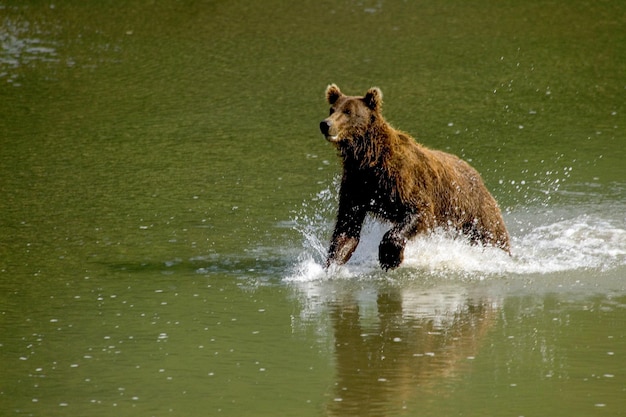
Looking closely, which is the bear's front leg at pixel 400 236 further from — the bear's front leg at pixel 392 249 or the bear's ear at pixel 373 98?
the bear's ear at pixel 373 98

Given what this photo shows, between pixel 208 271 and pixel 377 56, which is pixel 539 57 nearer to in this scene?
pixel 377 56

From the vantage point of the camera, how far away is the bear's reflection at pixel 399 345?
634 centimetres

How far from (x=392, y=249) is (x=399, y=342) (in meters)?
1.57

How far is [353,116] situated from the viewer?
8766 mm

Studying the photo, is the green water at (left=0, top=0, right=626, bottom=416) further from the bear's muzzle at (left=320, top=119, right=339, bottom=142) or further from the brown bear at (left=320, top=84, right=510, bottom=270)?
the bear's muzzle at (left=320, top=119, right=339, bottom=142)

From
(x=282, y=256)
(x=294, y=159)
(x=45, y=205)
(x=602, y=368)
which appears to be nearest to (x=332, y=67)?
(x=294, y=159)

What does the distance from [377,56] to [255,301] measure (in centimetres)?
797

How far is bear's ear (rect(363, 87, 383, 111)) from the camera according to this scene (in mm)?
8734

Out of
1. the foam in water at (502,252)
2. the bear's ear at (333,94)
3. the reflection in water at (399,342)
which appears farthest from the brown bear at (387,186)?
the reflection in water at (399,342)

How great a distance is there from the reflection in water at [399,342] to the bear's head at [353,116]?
106cm

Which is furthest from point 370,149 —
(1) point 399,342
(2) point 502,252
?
(1) point 399,342

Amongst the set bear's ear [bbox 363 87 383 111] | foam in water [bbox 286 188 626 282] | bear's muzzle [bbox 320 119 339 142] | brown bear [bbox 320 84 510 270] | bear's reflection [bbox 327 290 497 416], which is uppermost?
bear's ear [bbox 363 87 383 111]

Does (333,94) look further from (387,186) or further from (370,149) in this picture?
(387,186)

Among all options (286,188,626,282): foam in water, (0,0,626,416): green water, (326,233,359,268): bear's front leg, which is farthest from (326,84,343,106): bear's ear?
(0,0,626,416): green water
